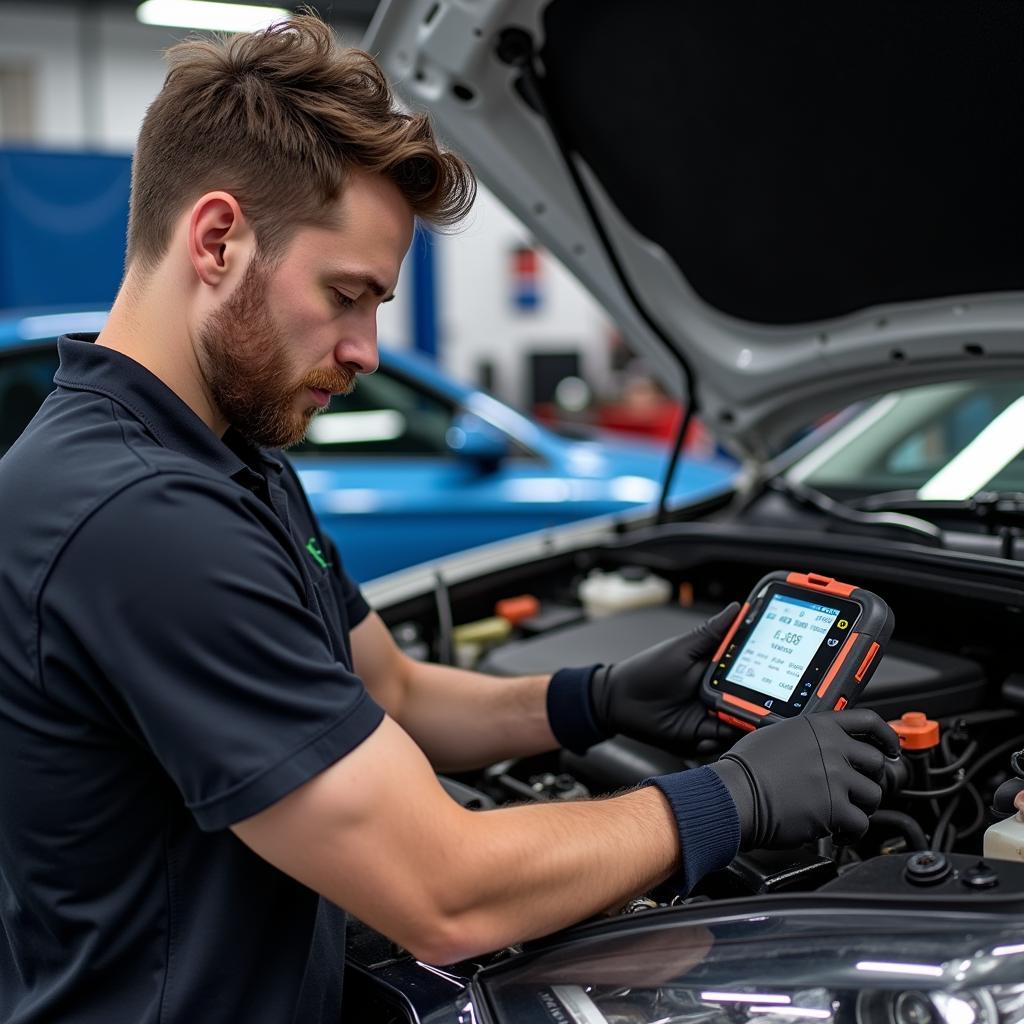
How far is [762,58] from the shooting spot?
1582mm

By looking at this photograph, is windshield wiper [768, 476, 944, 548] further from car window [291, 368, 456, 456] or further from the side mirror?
car window [291, 368, 456, 456]

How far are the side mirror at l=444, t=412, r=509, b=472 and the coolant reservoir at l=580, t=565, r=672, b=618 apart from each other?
70.4 inches

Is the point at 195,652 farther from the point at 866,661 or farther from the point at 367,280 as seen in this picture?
the point at 866,661

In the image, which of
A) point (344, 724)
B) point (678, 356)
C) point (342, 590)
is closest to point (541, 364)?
point (678, 356)

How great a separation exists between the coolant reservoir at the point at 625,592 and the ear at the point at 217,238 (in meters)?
1.08

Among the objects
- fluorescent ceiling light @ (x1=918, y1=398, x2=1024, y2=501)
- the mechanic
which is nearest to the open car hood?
fluorescent ceiling light @ (x1=918, y1=398, x2=1024, y2=501)

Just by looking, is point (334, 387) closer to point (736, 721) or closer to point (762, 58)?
point (736, 721)

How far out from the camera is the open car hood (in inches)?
59.2

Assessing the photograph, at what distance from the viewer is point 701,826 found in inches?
44.4

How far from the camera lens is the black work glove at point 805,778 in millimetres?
1149

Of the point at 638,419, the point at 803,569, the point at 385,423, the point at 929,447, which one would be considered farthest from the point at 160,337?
the point at 638,419

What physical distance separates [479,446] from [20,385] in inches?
55.9

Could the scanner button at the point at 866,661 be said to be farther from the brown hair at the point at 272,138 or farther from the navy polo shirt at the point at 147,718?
the brown hair at the point at 272,138

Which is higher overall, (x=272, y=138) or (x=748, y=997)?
(x=272, y=138)
